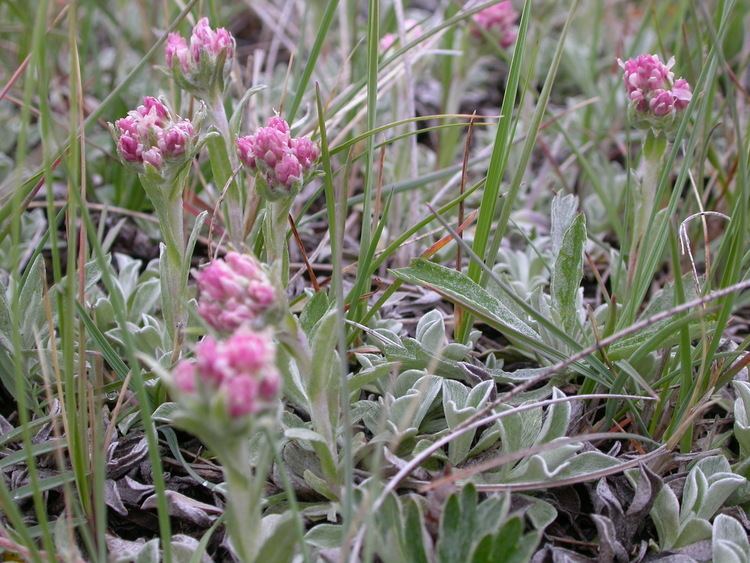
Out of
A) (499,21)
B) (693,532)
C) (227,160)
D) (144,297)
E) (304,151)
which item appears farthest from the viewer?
(499,21)

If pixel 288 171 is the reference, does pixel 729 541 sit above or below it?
below

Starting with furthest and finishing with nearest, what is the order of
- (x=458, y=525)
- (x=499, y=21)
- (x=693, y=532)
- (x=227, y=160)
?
(x=499, y=21) < (x=227, y=160) < (x=693, y=532) < (x=458, y=525)

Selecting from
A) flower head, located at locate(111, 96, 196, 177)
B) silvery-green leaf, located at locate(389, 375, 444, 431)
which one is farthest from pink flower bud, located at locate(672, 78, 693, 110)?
flower head, located at locate(111, 96, 196, 177)

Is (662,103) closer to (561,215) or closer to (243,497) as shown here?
(561,215)

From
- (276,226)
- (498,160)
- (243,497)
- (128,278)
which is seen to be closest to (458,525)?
(243,497)

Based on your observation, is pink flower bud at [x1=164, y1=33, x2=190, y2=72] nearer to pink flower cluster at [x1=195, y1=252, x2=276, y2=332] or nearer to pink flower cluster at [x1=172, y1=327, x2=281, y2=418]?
pink flower cluster at [x1=195, y1=252, x2=276, y2=332]

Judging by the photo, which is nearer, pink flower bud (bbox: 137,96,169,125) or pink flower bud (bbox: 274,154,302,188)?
pink flower bud (bbox: 274,154,302,188)

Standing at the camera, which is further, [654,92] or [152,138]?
[654,92]
